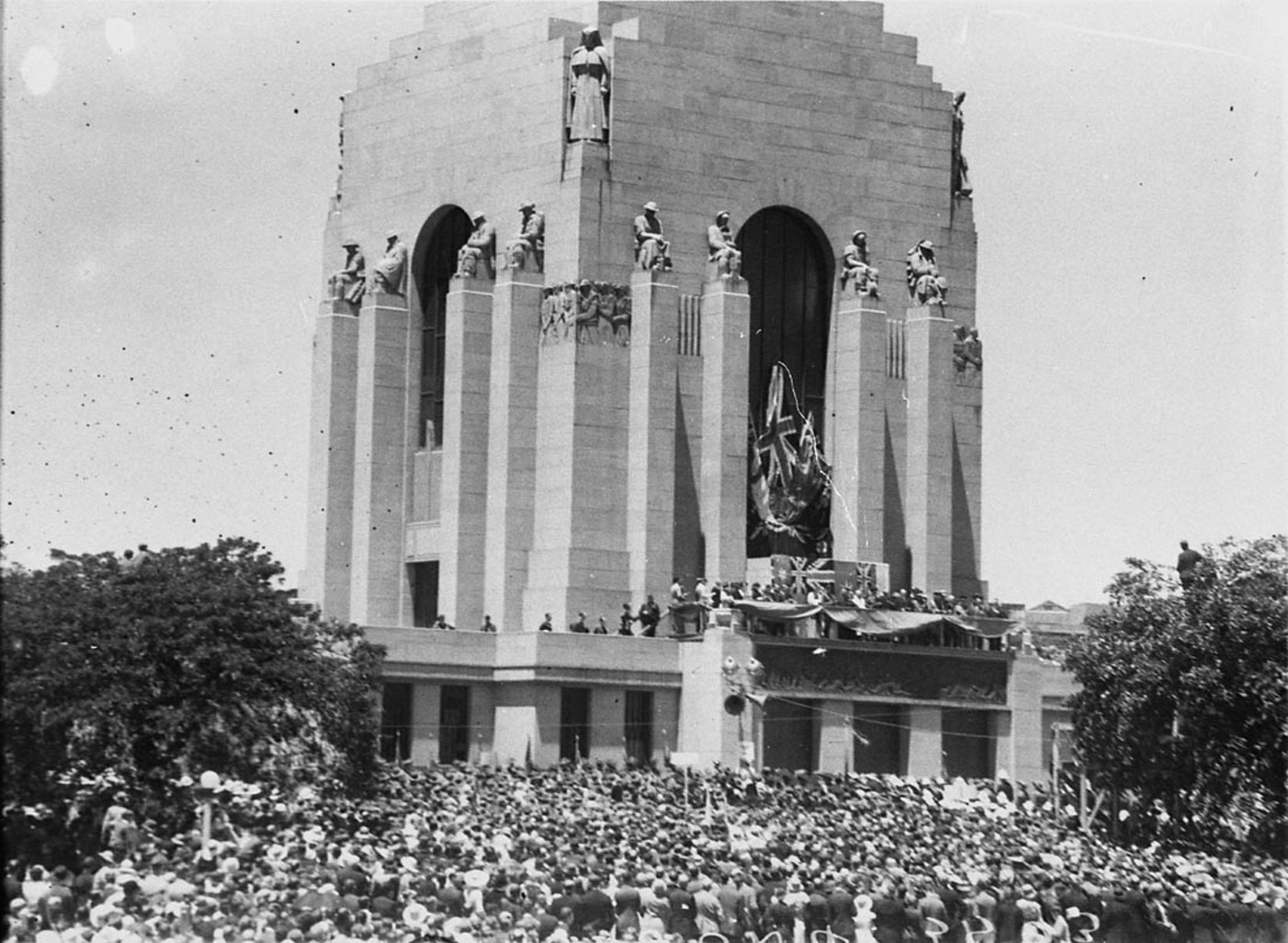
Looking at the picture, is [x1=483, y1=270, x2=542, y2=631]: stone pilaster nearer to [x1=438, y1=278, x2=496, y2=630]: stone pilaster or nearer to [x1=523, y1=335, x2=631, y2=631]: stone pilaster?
[x1=523, y1=335, x2=631, y2=631]: stone pilaster

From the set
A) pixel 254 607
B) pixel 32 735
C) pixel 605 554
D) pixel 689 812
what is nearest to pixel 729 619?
pixel 605 554

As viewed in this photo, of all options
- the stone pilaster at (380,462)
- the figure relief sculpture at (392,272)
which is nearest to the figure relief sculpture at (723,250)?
the figure relief sculpture at (392,272)

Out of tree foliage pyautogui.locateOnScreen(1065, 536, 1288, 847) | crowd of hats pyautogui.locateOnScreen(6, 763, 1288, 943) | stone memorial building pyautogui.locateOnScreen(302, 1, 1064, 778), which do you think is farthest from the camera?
stone memorial building pyautogui.locateOnScreen(302, 1, 1064, 778)

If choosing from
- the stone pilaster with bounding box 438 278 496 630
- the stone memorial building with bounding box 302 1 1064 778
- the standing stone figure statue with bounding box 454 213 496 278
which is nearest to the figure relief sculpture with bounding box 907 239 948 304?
the stone memorial building with bounding box 302 1 1064 778

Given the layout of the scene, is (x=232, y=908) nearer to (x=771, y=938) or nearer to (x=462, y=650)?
(x=771, y=938)

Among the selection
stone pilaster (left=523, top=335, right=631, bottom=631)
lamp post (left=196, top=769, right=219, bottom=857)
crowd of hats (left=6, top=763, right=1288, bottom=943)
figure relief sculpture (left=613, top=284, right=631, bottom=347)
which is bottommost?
crowd of hats (left=6, top=763, right=1288, bottom=943)

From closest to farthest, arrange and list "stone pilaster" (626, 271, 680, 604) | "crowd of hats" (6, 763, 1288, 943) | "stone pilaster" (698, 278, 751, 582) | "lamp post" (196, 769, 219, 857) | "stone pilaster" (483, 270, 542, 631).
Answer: "crowd of hats" (6, 763, 1288, 943) → "lamp post" (196, 769, 219, 857) → "stone pilaster" (626, 271, 680, 604) → "stone pilaster" (483, 270, 542, 631) → "stone pilaster" (698, 278, 751, 582)

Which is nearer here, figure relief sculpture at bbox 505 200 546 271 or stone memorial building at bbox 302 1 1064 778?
stone memorial building at bbox 302 1 1064 778
